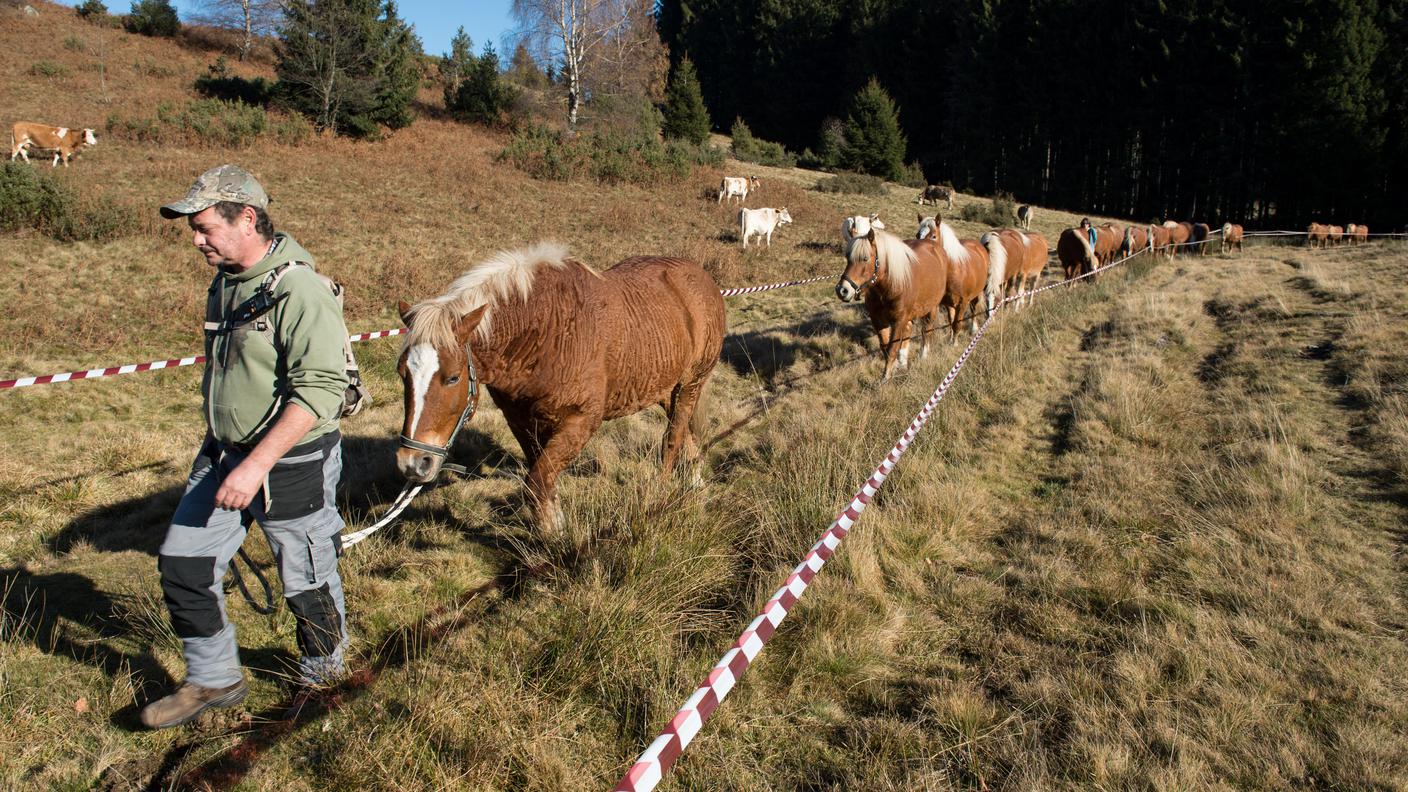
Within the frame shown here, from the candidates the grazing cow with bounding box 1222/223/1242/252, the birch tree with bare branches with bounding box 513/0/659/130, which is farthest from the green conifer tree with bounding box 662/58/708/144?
the grazing cow with bounding box 1222/223/1242/252

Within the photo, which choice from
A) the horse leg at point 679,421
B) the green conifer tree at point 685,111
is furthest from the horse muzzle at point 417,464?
the green conifer tree at point 685,111

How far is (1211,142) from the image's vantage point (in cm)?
3428

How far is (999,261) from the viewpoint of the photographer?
39.2 feet

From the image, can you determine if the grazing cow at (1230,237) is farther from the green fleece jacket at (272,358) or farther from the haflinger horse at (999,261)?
the green fleece jacket at (272,358)

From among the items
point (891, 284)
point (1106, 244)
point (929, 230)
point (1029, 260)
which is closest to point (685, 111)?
point (1106, 244)

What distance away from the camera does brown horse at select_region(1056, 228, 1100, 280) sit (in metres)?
15.8

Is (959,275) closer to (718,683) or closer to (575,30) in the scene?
(718,683)

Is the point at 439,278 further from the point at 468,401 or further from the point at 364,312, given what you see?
the point at 468,401

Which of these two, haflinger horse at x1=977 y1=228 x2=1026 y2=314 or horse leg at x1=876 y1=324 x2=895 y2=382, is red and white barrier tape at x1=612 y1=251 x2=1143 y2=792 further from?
haflinger horse at x1=977 y1=228 x2=1026 y2=314

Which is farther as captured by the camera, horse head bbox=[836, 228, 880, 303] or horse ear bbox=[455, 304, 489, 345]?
horse head bbox=[836, 228, 880, 303]

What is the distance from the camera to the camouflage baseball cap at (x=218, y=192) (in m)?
2.28

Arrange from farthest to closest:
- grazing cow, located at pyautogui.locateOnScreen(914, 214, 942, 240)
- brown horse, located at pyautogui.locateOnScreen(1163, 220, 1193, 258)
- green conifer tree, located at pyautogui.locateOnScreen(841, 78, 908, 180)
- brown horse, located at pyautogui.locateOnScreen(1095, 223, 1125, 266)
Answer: green conifer tree, located at pyautogui.locateOnScreen(841, 78, 908, 180) < brown horse, located at pyautogui.locateOnScreen(1163, 220, 1193, 258) < brown horse, located at pyautogui.locateOnScreen(1095, 223, 1125, 266) < grazing cow, located at pyautogui.locateOnScreen(914, 214, 942, 240)

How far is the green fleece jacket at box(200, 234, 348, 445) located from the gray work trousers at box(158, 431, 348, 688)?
17cm

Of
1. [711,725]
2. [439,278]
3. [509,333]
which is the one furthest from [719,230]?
[711,725]
